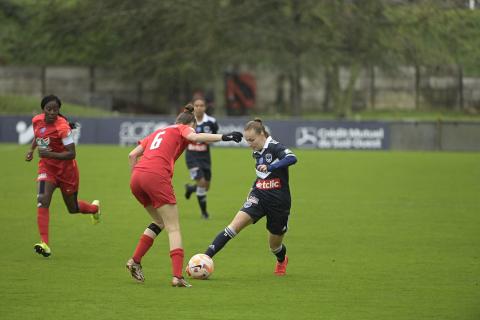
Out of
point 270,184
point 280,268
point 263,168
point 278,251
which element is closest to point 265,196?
point 270,184

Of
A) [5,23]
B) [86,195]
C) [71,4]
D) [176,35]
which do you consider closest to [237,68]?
[176,35]

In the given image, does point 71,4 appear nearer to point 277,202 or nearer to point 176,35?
point 176,35

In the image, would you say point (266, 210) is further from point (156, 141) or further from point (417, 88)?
point (417, 88)

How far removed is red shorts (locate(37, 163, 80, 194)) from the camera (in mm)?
13250

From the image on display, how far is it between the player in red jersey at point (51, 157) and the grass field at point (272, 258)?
58cm

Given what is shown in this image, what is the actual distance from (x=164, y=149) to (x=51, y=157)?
2771mm

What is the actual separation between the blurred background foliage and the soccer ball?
39.4 m

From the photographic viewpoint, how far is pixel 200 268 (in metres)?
11.2

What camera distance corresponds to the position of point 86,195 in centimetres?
2206

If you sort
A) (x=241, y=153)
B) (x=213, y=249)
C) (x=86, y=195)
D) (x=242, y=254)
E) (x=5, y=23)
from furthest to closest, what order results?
(x=5, y=23) < (x=241, y=153) < (x=86, y=195) < (x=242, y=254) < (x=213, y=249)

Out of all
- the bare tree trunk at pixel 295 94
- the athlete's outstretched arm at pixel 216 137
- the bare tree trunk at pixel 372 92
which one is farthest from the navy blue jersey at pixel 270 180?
the bare tree trunk at pixel 372 92

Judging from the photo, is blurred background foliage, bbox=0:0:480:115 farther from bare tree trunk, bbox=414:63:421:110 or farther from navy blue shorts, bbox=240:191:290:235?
navy blue shorts, bbox=240:191:290:235

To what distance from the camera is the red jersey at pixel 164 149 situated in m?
10.7

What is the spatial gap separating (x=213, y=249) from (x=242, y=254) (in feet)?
7.34
